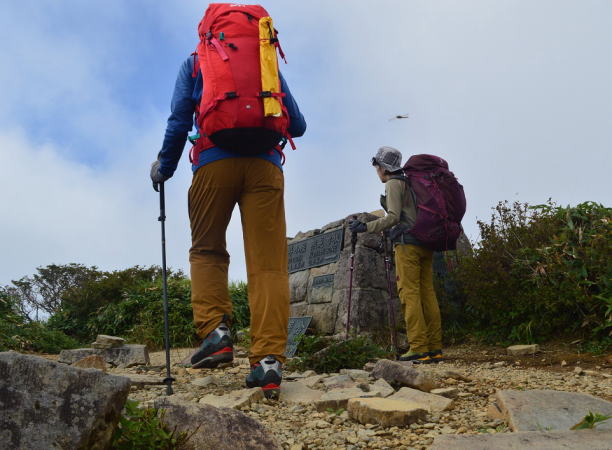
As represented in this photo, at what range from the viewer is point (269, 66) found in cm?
343

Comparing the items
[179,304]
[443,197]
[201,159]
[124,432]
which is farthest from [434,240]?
[179,304]

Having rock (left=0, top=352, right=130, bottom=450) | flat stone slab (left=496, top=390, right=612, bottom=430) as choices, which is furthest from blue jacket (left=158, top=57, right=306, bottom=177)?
flat stone slab (left=496, top=390, right=612, bottom=430)

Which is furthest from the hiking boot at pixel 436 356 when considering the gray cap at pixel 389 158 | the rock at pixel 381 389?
the rock at pixel 381 389

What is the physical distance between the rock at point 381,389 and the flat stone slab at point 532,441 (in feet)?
3.30

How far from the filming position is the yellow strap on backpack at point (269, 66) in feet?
10.9

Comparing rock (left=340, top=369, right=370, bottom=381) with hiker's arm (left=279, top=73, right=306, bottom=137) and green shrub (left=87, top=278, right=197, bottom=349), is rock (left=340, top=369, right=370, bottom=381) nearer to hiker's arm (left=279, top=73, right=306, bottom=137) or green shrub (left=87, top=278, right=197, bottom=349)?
hiker's arm (left=279, top=73, right=306, bottom=137)

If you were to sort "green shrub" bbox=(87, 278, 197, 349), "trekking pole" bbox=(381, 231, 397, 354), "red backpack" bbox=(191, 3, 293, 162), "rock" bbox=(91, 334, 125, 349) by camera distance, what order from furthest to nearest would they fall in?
"green shrub" bbox=(87, 278, 197, 349), "rock" bbox=(91, 334, 125, 349), "trekking pole" bbox=(381, 231, 397, 354), "red backpack" bbox=(191, 3, 293, 162)

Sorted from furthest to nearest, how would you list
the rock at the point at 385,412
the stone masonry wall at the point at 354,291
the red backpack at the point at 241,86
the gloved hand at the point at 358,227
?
the stone masonry wall at the point at 354,291 < the gloved hand at the point at 358,227 < the red backpack at the point at 241,86 < the rock at the point at 385,412

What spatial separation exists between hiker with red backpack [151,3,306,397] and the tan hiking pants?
2.63m

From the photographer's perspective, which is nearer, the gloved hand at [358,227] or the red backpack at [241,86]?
the red backpack at [241,86]

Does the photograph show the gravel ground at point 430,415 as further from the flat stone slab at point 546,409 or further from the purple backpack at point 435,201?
the purple backpack at point 435,201

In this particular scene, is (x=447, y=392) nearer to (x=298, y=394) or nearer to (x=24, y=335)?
(x=298, y=394)

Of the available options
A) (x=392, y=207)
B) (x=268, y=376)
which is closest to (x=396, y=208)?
(x=392, y=207)

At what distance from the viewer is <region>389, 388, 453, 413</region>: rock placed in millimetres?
3197
